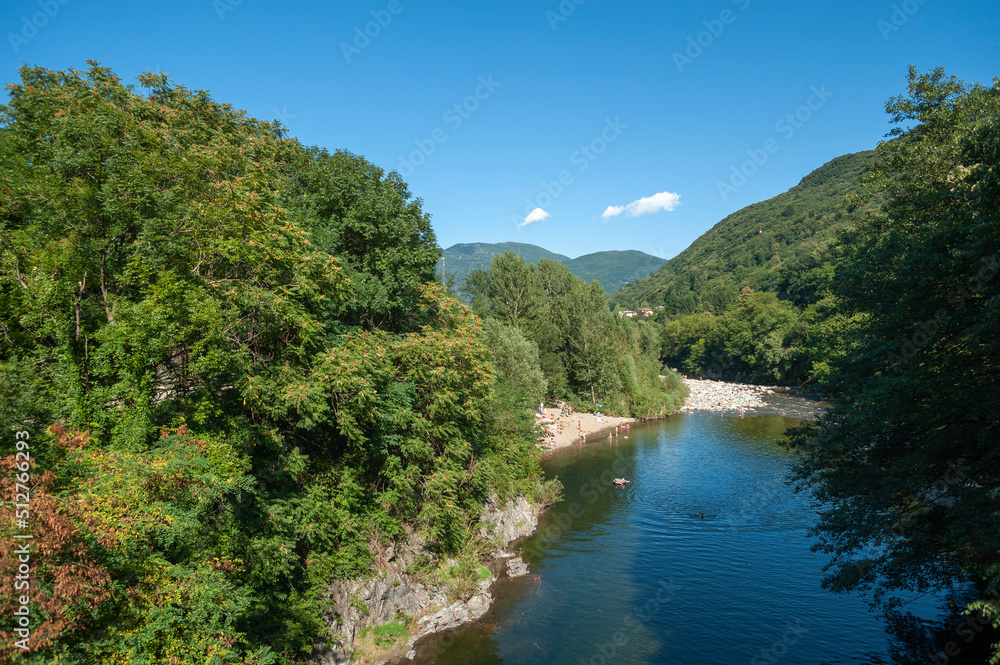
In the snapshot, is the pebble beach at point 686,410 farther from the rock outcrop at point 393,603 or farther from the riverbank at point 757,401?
the rock outcrop at point 393,603

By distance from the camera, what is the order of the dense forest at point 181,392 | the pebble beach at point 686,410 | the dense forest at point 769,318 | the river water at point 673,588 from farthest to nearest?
the dense forest at point 769,318
the pebble beach at point 686,410
the river water at point 673,588
the dense forest at point 181,392

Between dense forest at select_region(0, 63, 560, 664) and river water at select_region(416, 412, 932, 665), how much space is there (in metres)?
6.02

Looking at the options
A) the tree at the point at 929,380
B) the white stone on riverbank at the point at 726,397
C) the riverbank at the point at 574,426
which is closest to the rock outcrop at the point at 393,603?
the tree at the point at 929,380

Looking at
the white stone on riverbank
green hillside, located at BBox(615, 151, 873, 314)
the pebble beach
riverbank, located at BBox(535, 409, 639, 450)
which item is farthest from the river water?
green hillside, located at BBox(615, 151, 873, 314)

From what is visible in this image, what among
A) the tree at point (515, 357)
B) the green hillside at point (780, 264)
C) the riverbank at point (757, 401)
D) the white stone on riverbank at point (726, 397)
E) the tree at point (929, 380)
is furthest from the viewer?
the green hillside at point (780, 264)

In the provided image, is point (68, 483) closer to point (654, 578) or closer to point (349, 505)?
point (349, 505)

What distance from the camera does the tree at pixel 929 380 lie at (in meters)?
11.4

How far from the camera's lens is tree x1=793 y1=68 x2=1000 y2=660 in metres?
11.4

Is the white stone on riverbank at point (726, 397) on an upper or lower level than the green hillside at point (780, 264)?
lower

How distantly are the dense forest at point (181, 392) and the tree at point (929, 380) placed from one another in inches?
571

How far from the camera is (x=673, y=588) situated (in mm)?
22469

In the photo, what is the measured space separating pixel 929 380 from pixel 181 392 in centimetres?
2066

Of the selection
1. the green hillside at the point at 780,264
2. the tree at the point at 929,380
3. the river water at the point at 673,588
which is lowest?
the river water at the point at 673,588

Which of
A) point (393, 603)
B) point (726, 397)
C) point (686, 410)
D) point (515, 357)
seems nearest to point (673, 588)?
point (393, 603)
